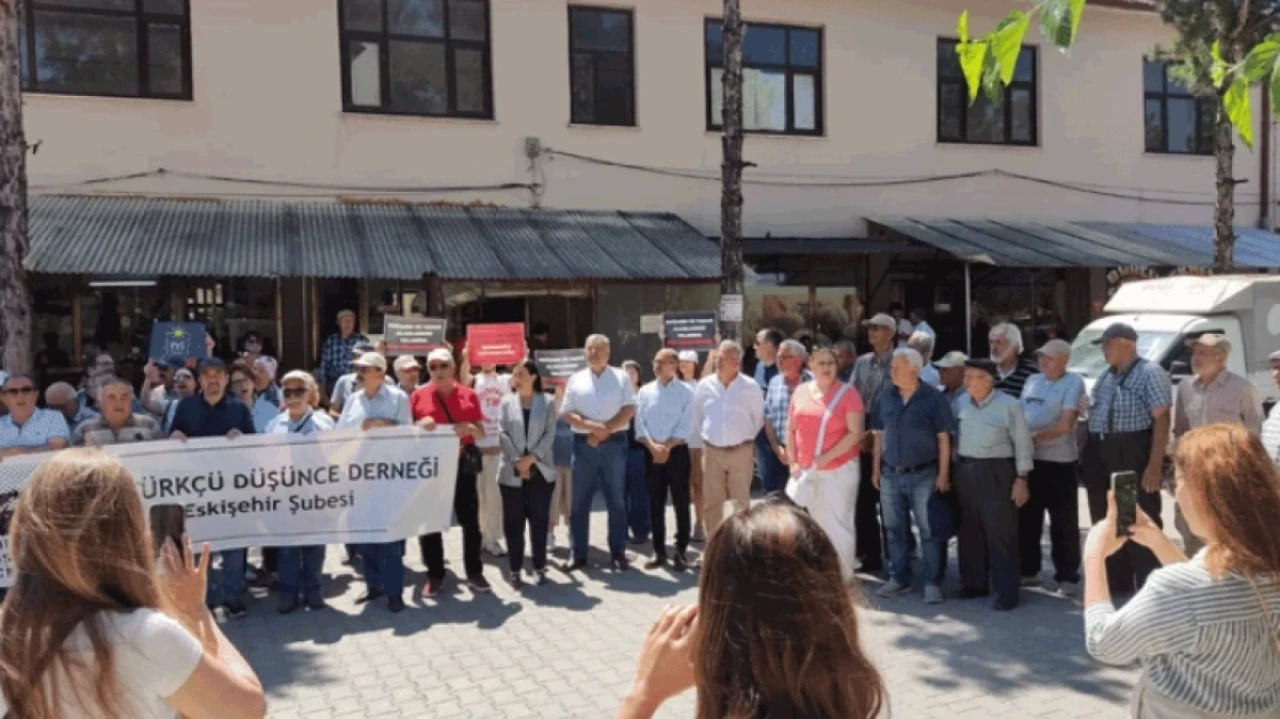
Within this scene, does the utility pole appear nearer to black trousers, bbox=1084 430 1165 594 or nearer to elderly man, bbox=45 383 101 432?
black trousers, bbox=1084 430 1165 594

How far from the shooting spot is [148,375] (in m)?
9.95

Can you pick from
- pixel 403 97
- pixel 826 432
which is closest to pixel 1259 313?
pixel 826 432

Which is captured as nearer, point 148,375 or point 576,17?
point 148,375

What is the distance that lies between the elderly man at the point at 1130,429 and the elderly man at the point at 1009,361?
25.5 inches

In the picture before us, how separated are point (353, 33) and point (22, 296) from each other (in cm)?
667

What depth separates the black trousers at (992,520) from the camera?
22.3ft

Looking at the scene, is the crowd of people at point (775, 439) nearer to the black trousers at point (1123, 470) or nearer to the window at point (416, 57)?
the black trousers at point (1123, 470)

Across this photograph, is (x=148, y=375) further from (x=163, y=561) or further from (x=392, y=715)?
(x=163, y=561)

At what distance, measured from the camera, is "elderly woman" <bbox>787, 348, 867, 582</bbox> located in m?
7.11

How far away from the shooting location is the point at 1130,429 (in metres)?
6.81

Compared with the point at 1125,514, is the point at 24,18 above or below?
above

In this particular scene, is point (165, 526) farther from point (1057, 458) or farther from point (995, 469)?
point (1057, 458)

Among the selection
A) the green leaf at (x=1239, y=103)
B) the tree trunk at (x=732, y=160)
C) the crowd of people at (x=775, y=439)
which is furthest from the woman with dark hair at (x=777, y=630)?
the tree trunk at (x=732, y=160)

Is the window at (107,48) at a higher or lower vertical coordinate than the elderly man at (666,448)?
higher
